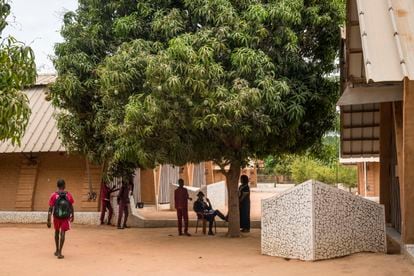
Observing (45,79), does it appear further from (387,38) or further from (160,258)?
(387,38)

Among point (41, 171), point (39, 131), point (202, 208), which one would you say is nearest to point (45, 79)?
point (39, 131)

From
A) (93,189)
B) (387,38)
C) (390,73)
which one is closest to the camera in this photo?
(390,73)

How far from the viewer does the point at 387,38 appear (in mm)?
8414

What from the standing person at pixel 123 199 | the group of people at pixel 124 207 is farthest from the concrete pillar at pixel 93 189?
the standing person at pixel 123 199

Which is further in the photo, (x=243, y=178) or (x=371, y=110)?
(x=243, y=178)

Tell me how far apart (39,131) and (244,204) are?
8.09m

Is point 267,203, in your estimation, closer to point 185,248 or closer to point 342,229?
point 342,229

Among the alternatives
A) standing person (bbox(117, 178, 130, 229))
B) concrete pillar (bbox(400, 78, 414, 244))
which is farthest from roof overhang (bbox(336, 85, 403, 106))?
standing person (bbox(117, 178, 130, 229))

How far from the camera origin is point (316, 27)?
520 inches

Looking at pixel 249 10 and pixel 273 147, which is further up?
pixel 249 10

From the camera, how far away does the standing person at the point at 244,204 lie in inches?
604

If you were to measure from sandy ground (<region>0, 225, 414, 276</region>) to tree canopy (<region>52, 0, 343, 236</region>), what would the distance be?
2004 millimetres

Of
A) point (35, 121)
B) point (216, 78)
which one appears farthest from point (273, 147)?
point (35, 121)

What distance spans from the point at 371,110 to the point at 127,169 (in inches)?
294
